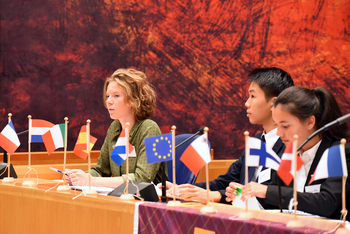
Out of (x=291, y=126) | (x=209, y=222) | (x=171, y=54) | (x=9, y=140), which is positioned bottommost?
(x=209, y=222)

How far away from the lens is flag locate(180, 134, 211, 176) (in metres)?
1.66

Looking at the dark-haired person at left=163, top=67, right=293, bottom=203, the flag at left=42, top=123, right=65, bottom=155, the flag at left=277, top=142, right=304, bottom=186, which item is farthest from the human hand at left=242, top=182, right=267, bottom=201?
the flag at left=42, top=123, right=65, bottom=155

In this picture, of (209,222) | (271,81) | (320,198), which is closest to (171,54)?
(271,81)

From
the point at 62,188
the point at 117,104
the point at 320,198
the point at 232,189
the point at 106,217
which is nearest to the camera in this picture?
the point at 320,198

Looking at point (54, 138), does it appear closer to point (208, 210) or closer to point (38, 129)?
point (38, 129)

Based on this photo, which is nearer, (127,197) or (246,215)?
(246,215)

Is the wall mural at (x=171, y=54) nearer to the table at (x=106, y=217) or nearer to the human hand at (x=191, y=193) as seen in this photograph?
the table at (x=106, y=217)

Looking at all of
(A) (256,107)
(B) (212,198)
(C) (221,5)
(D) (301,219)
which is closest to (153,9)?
(C) (221,5)

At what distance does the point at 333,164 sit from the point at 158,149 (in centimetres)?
73

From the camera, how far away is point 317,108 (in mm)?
1871

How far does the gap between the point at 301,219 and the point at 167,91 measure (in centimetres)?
404

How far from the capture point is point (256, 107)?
245 centimetres

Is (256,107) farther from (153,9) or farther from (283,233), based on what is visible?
(153,9)

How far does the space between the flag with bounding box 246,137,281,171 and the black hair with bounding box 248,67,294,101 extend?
3.26ft
